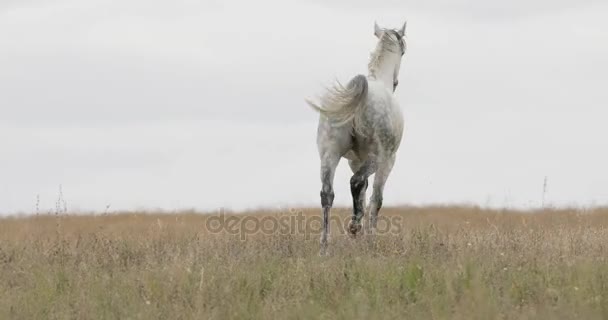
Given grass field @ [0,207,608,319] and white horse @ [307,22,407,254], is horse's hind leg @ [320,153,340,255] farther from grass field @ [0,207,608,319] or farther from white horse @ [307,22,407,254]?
grass field @ [0,207,608,319]

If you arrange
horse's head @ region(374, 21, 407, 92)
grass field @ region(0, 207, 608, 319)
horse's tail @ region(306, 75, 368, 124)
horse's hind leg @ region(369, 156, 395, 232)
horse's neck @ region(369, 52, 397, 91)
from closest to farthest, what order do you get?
grass field @ region(0, 207, 608, 319) < horse's tail @ region(306, 75, 368, 124) < horse's hind leg @ region(369, 156, 395, 232) < horse's neck @ region(369, 52, 397, 91) < horse's head @ region(374, 21, 407, 92)

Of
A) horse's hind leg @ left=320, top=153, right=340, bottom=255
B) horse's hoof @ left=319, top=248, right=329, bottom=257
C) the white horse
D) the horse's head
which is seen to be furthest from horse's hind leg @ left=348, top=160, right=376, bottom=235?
the horse's head

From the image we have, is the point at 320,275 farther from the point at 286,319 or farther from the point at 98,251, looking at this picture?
the point at 98,251

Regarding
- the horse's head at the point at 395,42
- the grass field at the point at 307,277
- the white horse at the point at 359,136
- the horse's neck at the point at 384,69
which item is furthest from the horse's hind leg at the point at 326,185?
the horse's head at the point at 395,42

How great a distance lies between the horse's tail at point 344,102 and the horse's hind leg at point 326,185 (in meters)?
0.43

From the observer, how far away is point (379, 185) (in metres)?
11.4

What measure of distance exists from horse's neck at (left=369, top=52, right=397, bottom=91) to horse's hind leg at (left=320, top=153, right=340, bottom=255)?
1.63 m

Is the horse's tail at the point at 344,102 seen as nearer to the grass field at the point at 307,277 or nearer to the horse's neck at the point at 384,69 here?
the horse's neck at the point at 384,69

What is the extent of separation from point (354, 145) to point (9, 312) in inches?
189

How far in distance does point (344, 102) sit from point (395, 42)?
190 cm

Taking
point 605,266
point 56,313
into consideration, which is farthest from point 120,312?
point 605,266

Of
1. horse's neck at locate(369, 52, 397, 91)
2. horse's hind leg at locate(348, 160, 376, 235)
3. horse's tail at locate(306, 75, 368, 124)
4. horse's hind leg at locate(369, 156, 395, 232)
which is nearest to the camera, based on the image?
horse's tail at locate(306, 75, 368, 124)

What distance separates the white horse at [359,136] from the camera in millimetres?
10764

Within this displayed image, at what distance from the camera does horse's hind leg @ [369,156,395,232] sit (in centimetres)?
1134
